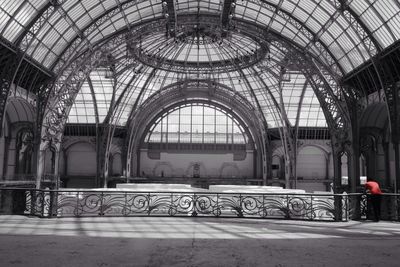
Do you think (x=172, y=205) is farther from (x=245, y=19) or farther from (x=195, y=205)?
(x=245, y=19)

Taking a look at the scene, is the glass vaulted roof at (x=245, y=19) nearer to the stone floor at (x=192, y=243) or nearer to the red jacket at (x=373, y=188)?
the red jacket at (x=373, y=188)

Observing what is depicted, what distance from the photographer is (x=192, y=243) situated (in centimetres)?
1069

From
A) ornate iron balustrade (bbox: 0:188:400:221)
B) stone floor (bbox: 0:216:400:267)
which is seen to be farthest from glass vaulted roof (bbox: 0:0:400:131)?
stone floor (bbox: 0:216:400:267)

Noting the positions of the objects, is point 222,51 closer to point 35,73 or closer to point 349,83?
point 349,83

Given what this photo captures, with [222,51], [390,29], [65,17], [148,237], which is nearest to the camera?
[148,237]

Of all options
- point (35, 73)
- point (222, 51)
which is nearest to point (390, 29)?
point (222, 51)

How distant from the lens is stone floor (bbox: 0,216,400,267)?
8.59 m

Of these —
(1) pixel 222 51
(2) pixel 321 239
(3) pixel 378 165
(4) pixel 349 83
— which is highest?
(1) pixel 222 51

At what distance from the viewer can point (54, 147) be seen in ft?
114

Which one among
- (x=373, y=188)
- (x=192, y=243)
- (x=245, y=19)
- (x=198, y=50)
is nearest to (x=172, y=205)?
(x=192, y=243)

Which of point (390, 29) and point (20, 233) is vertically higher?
point (390, 29)

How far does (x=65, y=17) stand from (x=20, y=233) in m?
21.9

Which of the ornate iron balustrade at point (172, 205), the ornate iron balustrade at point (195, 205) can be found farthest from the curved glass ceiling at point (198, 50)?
the ornate iron balustrade at point (195, 205)

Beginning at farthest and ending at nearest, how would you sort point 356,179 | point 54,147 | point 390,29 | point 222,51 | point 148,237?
point 222,51 < point 54,147 < point 356,179 < point 390,29 < point 148,237
